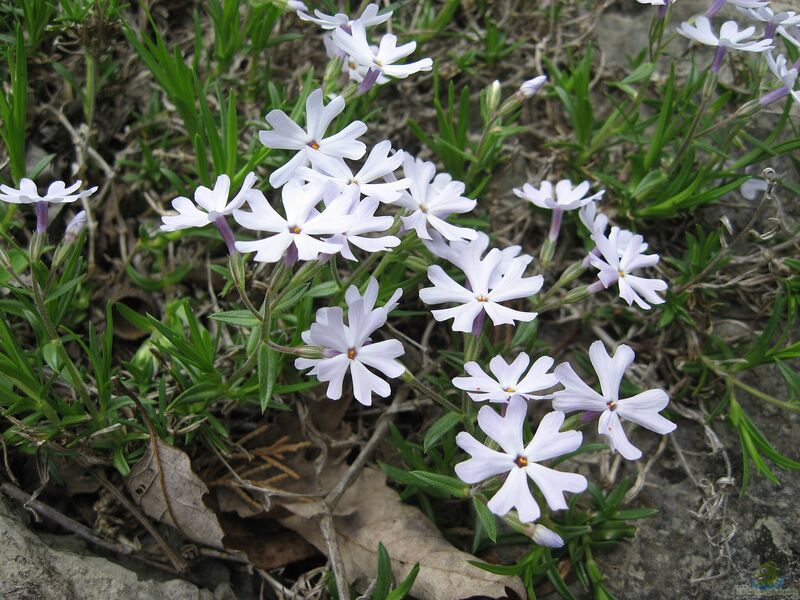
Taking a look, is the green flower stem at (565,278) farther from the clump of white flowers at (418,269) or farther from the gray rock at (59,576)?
the gray rock at (59,576)

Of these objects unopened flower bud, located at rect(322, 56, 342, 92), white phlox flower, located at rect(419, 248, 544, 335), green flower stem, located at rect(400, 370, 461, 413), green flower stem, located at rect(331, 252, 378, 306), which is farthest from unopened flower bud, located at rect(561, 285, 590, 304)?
unopened flower bud, located at rect(322, 56, 342, 92)

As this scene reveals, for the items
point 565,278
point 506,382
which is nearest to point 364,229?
point 506,382

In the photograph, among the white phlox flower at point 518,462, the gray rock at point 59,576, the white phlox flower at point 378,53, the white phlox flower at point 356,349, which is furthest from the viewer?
the white phlox flower at point 378,53

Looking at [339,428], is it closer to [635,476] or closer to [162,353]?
[162,353]

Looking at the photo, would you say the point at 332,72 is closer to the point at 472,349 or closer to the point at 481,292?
the point at 481,292

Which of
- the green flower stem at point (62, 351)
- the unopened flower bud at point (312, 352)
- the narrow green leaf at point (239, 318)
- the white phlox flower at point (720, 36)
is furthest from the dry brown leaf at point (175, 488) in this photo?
the white phlox flower at point (720, 36)

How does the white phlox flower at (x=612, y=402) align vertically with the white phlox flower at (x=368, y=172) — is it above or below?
below
